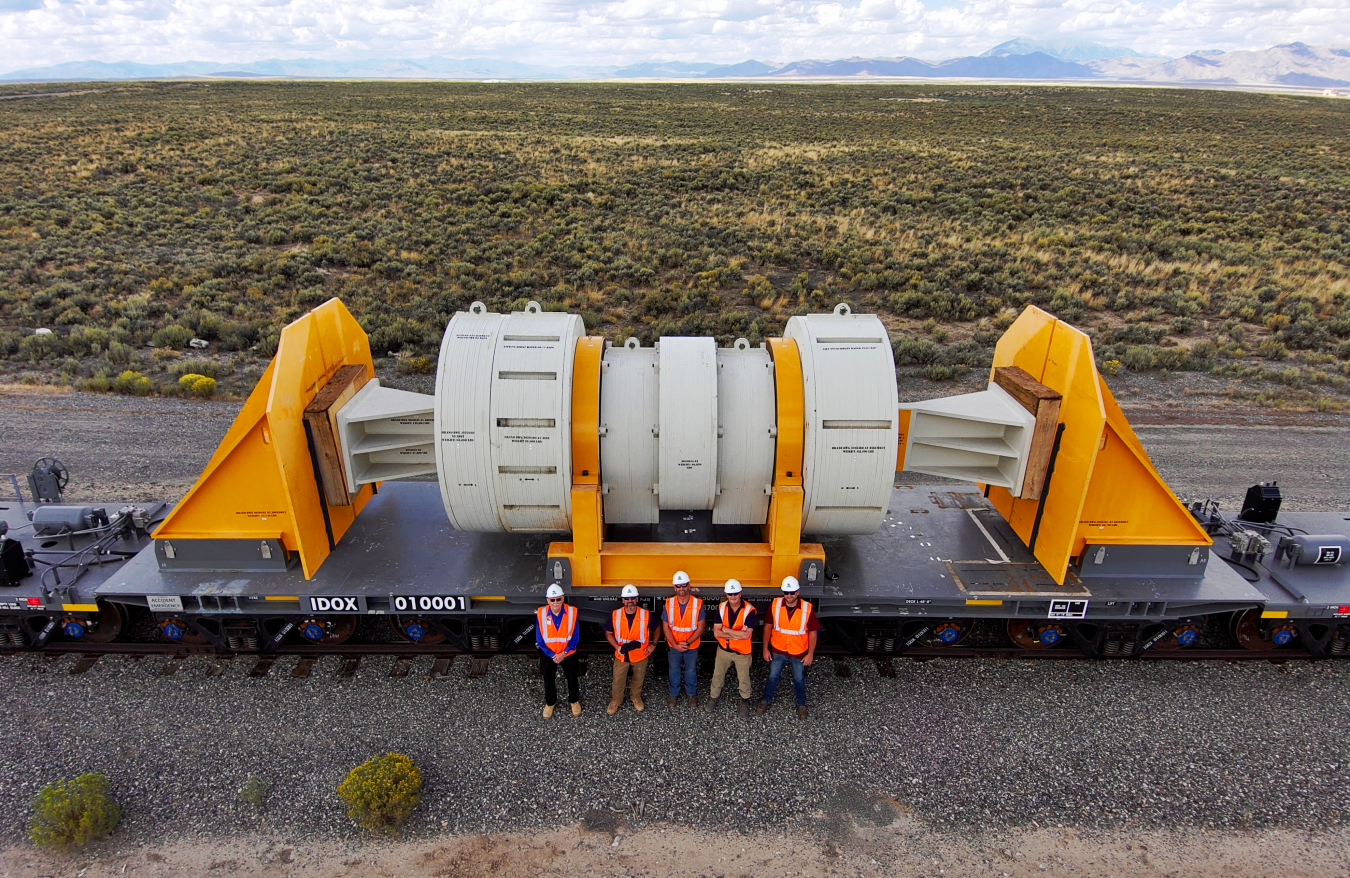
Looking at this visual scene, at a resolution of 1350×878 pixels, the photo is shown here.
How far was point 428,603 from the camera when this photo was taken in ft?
22.6

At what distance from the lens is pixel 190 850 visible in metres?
5.61

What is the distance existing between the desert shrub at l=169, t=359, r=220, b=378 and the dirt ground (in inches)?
469

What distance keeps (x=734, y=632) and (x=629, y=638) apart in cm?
95

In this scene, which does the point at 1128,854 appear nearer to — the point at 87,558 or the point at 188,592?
the point at 188,592

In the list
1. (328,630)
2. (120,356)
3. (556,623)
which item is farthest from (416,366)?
(556,623)

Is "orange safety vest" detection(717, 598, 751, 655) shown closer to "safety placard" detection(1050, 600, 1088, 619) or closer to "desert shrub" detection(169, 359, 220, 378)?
"safety placard" detection(1050, 600, 1088, 619)

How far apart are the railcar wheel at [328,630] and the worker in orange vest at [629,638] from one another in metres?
2.80

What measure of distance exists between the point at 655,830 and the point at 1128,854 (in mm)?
3672

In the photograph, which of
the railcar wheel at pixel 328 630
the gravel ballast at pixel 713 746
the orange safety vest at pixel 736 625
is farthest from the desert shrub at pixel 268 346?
the orange safety vest at pixel 736 625

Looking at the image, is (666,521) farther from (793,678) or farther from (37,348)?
(37,348)

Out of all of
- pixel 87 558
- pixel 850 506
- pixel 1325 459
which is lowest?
pixel 1325 459

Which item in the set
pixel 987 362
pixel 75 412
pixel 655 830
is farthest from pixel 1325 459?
pixel 75 412

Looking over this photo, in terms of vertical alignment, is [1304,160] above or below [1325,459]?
above

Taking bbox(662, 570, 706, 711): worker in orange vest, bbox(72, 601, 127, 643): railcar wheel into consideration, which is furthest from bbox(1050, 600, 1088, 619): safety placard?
bbox(72, 601, 127, 643): railcar wheel
